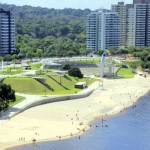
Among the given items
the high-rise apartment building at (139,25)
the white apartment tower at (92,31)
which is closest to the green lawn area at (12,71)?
the white apartment tower at (92,31)

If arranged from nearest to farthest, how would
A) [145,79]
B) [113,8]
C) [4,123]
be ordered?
[4,123] < [145,79] < [113,8]

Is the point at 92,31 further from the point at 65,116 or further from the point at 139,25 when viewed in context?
the point at 65,116

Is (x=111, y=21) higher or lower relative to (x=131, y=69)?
higher

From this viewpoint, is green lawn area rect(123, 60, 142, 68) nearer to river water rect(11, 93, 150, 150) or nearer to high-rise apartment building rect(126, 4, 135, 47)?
high-rise apartment building rect(126, 4, 135, 47)

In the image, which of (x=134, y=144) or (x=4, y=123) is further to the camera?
(x=4, y=123)

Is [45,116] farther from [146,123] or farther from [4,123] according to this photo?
[146,123]

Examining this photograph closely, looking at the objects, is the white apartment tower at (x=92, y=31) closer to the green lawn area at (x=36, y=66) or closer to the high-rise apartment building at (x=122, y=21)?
the high-rise apartment building at (x=122, y=21)

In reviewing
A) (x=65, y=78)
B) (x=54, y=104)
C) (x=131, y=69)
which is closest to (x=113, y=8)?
(x=131, y=69)

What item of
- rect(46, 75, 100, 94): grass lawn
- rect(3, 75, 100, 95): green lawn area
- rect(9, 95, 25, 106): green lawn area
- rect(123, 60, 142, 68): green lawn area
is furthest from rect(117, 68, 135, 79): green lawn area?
rect(9, 95, 25, 106): green lawn area

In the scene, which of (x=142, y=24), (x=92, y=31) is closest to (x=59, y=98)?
(x=92, y=31)
